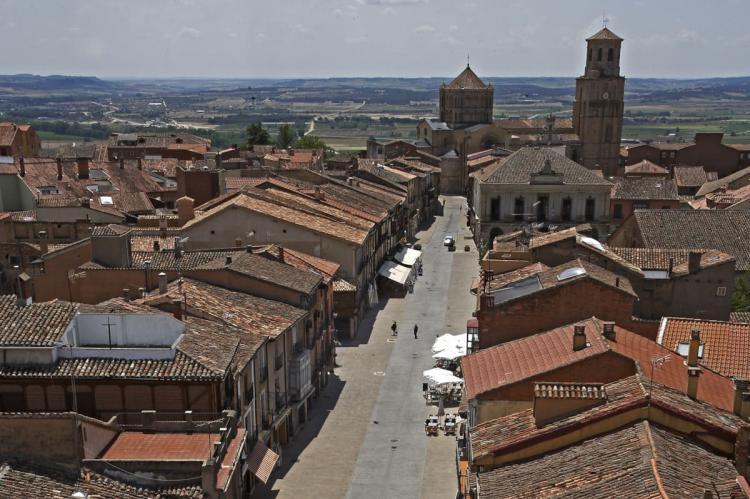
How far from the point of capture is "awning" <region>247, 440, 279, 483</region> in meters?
Result: 31.7

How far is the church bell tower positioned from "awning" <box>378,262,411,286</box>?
5938cm

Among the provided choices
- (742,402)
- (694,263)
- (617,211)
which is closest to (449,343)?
(694,263)

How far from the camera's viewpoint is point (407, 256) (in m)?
76.2

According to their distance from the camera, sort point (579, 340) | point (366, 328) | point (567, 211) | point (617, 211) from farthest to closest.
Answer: point (617, 211) < point (567, 211) < point (366, 328) < point (579, 340)

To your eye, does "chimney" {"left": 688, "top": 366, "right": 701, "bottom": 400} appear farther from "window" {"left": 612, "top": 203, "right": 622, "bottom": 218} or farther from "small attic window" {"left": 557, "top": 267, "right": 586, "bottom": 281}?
"window" {"left": 612, "top": 203, "right": 622, "bottom": 218}

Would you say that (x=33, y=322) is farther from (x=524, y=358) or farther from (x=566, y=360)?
(x=566, y=360)

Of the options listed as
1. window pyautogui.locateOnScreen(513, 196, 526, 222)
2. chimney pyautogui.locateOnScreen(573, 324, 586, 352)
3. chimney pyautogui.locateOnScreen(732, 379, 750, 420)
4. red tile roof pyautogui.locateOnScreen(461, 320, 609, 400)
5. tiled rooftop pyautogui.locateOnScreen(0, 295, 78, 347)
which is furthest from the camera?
window pyautogui.locateOnScreen(513, 196, 526, 222)

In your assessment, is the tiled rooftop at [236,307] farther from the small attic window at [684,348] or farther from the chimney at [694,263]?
the chimney at [694,263]

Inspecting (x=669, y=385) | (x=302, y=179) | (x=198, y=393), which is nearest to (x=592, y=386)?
(x=669, y=385)

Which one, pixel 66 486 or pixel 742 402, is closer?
pixel 66 486

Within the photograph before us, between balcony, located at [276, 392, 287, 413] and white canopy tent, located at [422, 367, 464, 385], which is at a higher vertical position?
balcony, located at [276, 392, 287, 413]

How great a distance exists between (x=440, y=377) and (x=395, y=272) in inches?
989

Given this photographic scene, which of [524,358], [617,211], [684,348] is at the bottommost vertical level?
[617,211]

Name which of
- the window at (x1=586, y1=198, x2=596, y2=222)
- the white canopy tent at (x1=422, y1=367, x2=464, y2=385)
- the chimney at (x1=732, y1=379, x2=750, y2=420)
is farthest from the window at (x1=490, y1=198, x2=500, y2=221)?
the chimney at (x1=732, y1=379, x2=750, y2=420)
